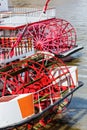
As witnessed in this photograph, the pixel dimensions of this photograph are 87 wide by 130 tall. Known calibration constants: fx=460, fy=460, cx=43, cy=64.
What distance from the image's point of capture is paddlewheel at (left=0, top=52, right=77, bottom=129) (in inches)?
429

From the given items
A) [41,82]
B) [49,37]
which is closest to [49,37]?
[49,37]

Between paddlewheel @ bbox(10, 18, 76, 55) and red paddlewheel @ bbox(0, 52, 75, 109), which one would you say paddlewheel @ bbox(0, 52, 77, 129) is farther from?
paddlewheel @ bbox(10, 18, 76, 55)

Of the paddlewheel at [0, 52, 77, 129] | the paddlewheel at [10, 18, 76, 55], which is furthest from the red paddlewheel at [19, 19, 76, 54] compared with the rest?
the paddlewheel at [0, 52, 77, 129]

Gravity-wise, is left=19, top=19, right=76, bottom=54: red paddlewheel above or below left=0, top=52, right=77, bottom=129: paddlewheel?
below

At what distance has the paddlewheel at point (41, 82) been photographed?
1090 centimetres

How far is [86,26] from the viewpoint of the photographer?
28.6 m

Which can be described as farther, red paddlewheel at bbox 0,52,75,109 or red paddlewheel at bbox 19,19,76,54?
red paddlewheel at bbox 19,19,76,54

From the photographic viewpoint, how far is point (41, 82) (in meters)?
11.8

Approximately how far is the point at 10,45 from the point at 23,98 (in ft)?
19.0

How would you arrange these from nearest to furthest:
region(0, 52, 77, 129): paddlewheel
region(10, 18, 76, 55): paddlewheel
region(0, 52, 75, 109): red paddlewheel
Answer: region(0, 52, 77, 129): paddlewheel → region(0, 52, 75, 109): red paddlewheel → region(10, 18, 76, 55): paddlewheel

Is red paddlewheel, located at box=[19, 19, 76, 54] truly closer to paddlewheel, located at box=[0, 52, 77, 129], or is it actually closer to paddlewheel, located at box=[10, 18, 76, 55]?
paddlewheel, located at box=[10, 18, 76, 55]

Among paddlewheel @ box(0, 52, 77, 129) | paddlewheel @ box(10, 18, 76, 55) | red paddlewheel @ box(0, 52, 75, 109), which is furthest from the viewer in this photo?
paddlewheel @ box(10, 18, 76, 55)

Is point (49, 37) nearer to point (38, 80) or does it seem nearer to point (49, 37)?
point (49, 37)

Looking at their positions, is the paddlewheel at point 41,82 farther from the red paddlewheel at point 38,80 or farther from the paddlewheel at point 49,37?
the paddlewheel at point 49,37
